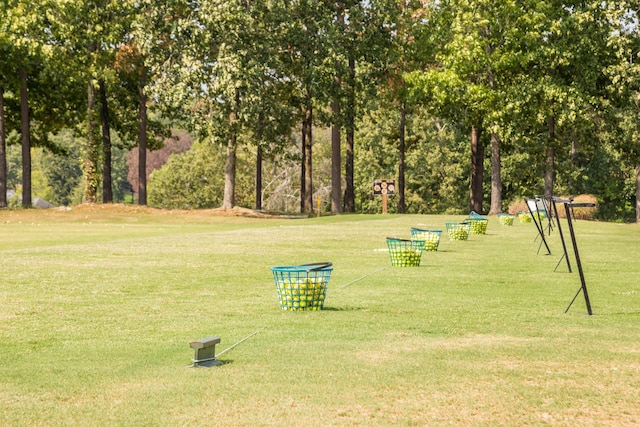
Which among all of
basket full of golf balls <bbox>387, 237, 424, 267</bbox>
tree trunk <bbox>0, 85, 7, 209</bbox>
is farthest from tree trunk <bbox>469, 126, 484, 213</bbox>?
basket full of golf balls <bbox>387, 237, 424, 267</bbox>

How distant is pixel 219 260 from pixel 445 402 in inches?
606

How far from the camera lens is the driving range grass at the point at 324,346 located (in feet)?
25.3

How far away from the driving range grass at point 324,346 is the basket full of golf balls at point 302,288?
10.8 inches

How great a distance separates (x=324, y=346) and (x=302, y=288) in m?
3.04

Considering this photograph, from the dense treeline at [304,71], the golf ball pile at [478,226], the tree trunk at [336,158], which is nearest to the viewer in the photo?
the golf ball pile at [478,226]

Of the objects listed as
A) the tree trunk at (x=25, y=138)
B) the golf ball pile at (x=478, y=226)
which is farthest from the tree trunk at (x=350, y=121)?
the golf ball pile at (x=478, y=226)

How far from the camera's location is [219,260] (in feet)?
75.1

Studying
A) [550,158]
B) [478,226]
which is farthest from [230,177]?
[478,226]

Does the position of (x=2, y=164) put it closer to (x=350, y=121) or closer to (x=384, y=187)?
(x=350, y=121)

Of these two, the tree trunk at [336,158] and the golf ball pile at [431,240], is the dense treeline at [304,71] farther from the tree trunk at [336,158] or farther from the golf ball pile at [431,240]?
the golf ball pile at [431,240]

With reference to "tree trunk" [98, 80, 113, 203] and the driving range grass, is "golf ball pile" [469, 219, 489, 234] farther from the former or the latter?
"tree trunk" [98, 80, 113, 203]

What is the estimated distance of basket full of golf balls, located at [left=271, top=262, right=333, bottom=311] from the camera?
13438mm

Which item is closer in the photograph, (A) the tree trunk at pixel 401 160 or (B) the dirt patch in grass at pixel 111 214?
(B) the dirt patch in grass at pixel 111 214

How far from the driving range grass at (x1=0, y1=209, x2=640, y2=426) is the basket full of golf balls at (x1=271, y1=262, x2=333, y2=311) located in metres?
0.27
